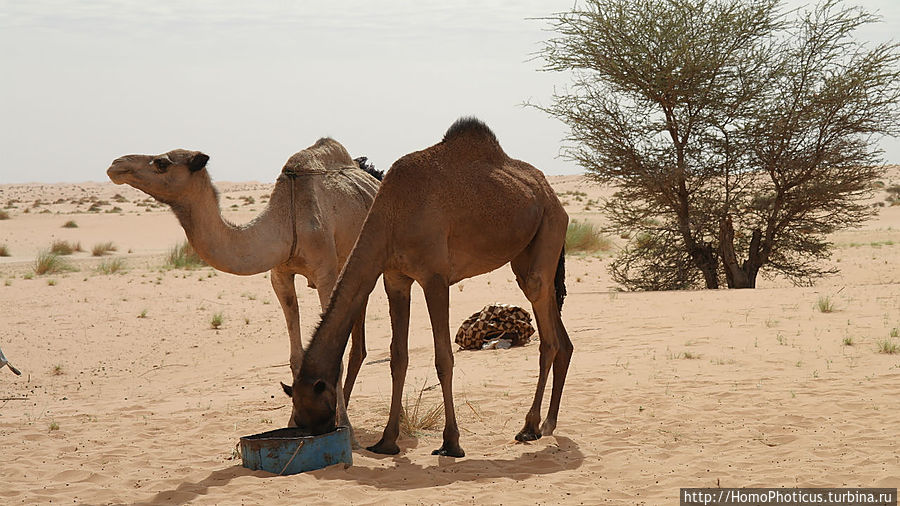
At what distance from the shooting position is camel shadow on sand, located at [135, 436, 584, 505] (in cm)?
615

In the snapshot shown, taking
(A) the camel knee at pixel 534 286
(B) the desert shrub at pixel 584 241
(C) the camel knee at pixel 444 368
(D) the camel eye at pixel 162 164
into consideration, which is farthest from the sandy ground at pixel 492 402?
(B) the desert shrub at pixel 584 241

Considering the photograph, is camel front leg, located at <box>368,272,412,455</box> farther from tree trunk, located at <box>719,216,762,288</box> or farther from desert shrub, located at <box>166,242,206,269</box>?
desert shrub, located at <box>166,242,206,269</box>

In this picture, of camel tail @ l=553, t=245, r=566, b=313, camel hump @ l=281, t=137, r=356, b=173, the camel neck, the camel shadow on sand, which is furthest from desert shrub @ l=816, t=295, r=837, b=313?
the camel neck

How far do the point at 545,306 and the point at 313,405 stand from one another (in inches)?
89.5

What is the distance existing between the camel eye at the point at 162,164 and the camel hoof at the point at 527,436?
3538 millimetres

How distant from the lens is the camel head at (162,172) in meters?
6.56

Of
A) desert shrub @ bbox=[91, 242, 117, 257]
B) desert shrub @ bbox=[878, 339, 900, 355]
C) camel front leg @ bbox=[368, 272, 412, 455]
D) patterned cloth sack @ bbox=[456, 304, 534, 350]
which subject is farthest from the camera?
desert shrub @ bbox=[91, 242, 117, 257]

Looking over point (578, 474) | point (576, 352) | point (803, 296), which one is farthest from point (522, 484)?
point (803, 296)

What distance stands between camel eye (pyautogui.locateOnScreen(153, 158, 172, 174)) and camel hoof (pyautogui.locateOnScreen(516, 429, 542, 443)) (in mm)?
3538

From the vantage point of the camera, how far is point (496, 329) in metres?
12.1

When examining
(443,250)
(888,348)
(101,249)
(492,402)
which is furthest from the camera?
(101,249)

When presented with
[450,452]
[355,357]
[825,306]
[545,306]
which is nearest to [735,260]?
[825,306]

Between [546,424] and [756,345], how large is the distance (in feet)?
13.8

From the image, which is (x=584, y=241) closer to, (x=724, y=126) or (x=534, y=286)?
(x=724, y=126)
